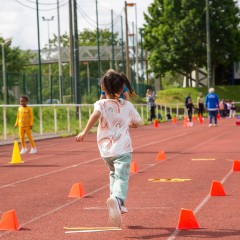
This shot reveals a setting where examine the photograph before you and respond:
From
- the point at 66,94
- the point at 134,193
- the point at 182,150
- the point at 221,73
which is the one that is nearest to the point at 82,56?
the point at 221,73

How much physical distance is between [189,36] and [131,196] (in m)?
70.8

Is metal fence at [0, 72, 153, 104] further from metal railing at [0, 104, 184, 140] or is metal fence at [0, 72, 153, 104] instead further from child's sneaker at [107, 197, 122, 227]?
child's sneaker at [107, 197, 122, 227]

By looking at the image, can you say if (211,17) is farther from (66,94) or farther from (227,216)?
(227,216)

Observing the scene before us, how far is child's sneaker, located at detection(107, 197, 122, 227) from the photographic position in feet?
30.3

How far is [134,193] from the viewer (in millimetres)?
13289

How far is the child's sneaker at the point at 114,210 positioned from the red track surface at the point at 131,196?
5.7 inches

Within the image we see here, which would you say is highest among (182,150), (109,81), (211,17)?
(211,17)

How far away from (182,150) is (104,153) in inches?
557

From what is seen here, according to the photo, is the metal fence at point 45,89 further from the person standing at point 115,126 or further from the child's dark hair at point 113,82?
the child's dark hair at point 113,82

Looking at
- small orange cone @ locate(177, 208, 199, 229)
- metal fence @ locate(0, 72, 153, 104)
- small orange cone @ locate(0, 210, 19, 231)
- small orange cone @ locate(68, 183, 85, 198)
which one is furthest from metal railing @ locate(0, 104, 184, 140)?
small orange cone @ locate(177, 208, 199, 229)

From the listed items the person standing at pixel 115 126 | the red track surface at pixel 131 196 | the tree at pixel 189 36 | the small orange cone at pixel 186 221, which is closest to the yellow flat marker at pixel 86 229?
the red track surface at pixel 131 196

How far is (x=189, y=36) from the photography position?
272ft

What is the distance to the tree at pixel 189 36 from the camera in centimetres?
8219

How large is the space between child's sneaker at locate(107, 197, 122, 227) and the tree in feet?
238
